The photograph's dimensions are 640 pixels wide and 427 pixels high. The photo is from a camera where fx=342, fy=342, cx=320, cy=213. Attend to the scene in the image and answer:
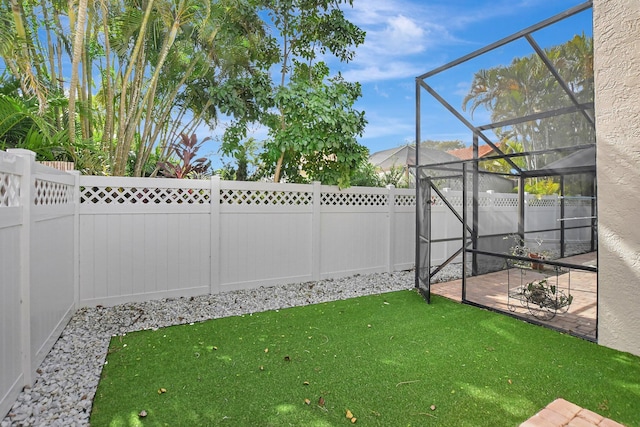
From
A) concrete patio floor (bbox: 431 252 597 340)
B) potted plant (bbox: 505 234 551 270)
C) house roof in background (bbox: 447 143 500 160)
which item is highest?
house roof in background (bbox: 447 143 500 160)

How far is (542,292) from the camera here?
13.5ft

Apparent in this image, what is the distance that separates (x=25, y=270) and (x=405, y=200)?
5857 millimetres

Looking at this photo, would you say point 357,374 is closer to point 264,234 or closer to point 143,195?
point 264,234

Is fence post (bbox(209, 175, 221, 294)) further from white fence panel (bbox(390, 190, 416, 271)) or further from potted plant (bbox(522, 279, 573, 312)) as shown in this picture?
potted plant (bbox(522, 279, 573, 312))

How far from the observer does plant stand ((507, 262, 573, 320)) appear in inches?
159

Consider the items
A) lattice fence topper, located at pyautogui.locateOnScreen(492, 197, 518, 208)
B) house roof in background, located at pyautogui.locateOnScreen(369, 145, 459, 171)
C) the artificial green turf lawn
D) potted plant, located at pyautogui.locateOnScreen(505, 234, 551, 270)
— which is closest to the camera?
the artificial green turf lawn

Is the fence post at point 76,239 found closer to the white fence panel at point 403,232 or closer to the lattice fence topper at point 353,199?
the lattice fence topper at point 353,199

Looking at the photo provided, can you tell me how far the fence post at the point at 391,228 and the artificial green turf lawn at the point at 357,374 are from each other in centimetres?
259

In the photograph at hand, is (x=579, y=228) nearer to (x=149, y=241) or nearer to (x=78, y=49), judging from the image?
(x=149, y=241)

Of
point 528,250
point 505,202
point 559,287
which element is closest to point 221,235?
point 559,287

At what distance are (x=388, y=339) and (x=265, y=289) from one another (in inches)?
93.7

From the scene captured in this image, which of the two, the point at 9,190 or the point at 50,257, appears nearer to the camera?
the point at 9,190

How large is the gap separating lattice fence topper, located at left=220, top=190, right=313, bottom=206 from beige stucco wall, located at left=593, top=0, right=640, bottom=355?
3.84 m

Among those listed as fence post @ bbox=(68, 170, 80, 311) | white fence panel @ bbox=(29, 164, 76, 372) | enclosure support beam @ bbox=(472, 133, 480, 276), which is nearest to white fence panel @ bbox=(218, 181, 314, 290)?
fence post @ bbox=(68, 170, 80, 311)
